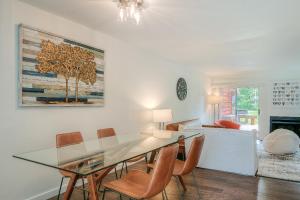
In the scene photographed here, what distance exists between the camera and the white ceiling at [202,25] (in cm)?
248

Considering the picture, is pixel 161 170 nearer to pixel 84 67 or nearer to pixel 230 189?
pixel 230 189

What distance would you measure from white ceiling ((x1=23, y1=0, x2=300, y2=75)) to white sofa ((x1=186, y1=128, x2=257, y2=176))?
1.60 meters

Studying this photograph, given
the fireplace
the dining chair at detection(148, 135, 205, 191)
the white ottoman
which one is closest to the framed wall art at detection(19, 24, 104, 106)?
the dining chair at detection(148, 135, 205, 191)

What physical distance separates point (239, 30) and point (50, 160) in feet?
9.78

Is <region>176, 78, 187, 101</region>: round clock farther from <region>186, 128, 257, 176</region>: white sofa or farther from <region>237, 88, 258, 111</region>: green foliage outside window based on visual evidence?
<region>237, 88, 258, 111</region>: green foliage outside window

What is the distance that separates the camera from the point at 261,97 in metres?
7.35

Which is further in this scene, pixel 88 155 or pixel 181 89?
pixel 181 89

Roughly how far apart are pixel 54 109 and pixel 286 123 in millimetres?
6800

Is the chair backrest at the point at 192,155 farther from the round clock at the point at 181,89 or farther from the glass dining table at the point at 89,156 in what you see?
the round clock at the point at 181,89

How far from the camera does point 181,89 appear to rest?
606 centimetres

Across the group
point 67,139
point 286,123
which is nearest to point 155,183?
point 67,139

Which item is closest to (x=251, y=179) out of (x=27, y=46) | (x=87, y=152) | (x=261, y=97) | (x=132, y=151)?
(x=132, y=151)

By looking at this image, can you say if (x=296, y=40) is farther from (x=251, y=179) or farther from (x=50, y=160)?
(x=50, y=160)

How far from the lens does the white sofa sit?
3693 mm
